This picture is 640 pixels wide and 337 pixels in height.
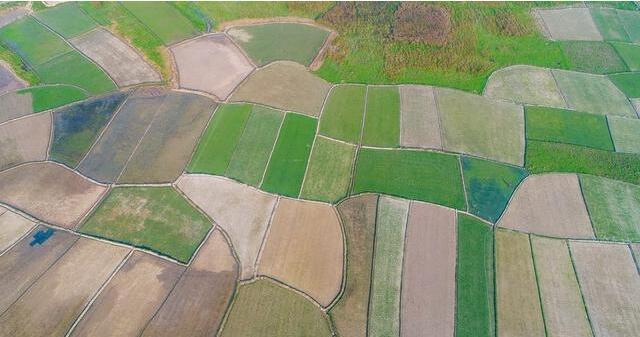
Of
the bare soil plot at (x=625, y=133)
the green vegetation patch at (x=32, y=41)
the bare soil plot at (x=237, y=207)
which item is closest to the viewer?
the bare soil plot at (x=237, y=207)

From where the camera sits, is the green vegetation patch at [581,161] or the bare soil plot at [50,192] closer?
the bare soil plot at [50,192]

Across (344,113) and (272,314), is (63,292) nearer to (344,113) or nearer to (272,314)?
(272,314)

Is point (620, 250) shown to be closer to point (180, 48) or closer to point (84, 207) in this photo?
point (84, 207)

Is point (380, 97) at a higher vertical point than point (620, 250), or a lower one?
higher

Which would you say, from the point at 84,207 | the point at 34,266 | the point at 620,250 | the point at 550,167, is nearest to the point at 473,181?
the point at 550,167

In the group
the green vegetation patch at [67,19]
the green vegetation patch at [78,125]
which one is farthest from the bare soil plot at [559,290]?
the green vegetation patch at [67,19]

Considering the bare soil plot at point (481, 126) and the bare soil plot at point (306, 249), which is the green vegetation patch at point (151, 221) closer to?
the bare soil plot at point (306, 249)
